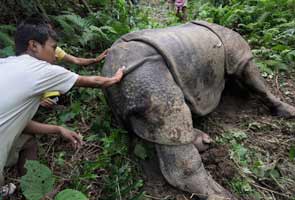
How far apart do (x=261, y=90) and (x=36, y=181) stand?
8.16ft

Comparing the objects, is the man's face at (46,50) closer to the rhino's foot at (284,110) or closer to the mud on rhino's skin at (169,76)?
the mud on rhino's skin at (169,76)

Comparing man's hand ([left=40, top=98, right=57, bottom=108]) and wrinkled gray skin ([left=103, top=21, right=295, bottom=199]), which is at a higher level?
wrinkled gray skin ([left=103, top=21, right=295, bottom=199])

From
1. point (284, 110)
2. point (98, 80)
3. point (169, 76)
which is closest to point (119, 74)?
point (98, 80)

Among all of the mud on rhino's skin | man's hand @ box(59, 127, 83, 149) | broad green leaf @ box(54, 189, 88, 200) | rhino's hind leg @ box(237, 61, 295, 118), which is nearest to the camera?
broad green leaf @ box(54, 189, 88, 200)

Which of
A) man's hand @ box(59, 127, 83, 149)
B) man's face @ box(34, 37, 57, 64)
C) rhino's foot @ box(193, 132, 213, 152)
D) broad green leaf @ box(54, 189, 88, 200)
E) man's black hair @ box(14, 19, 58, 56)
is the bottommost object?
rhino's foot @ box(193, 132, 213, 152)

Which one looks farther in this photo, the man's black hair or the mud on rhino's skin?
the mud on rhino's skin

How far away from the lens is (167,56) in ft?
10.6

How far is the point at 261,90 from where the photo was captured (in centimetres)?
408

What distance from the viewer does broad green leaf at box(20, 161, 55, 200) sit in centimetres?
264

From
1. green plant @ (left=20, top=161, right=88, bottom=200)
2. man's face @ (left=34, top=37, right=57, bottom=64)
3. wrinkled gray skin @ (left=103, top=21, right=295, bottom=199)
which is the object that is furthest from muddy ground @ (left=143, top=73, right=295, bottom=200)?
man's face @ (left=34, top=37, right=57, bottom=64)

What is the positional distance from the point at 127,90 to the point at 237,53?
1.29 m

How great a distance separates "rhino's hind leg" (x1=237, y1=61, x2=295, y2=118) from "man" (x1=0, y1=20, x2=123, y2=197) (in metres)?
1.45

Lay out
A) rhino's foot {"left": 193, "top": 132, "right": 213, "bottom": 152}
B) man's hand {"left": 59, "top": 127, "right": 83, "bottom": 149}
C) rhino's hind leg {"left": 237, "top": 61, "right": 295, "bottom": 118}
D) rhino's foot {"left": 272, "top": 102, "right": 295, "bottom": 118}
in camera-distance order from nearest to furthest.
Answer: man's hand {"left": 59, "top": 127, "right": 83, "bottom": 149}, rhino's foot {"left": 193, "top": 132, "right": 213, "bottom": 152}, rhino's hind leg {"left": 237, "top": 61, "right": 295, "bottom": 118}, rhino's foot {"left": 272, "top": 102, "right": 295, "bottom": 118}

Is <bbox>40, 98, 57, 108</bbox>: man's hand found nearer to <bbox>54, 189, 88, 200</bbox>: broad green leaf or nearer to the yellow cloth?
the yellow cloth
